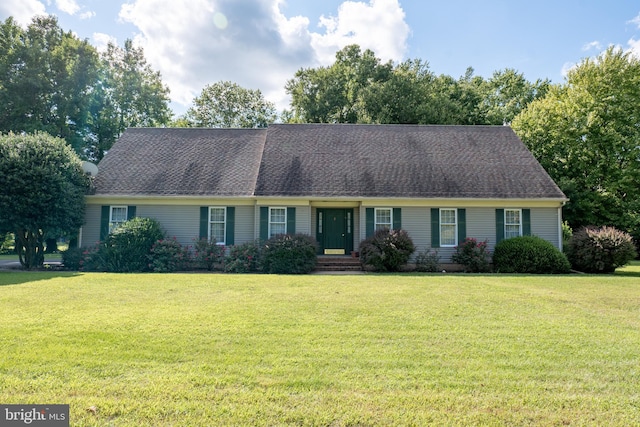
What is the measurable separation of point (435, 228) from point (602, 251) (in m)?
5.93

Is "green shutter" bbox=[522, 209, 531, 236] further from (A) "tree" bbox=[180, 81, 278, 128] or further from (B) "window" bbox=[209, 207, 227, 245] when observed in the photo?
(A) "tree" bbox=[180, 81, 278, 128]

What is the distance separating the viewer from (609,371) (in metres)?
4.18

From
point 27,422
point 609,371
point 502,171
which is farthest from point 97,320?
point 502,171

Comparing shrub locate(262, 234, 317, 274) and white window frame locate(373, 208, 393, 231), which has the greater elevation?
white window frame locate(373, 208, 393, 231)

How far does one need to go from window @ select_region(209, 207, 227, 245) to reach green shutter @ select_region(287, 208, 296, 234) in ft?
8.78

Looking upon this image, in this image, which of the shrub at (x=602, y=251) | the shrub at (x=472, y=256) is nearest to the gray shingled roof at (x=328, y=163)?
the shrub at (x=472, y=256)

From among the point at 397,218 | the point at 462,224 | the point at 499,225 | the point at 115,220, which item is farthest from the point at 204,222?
A: the point at 499,225

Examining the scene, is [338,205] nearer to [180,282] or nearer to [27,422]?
[180,282]

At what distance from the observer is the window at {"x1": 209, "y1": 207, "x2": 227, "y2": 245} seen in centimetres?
1584

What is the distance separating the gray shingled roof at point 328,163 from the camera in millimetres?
15797

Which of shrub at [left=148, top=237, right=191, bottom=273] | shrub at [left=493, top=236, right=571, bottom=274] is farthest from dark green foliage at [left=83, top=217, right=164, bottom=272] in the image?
shrub at [left=493, top=236, right=571, bottom=274]

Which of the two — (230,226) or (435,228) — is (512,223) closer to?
(435,228)

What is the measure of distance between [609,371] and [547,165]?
2298 cm

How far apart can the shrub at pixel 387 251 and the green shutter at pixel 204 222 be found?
643cm
